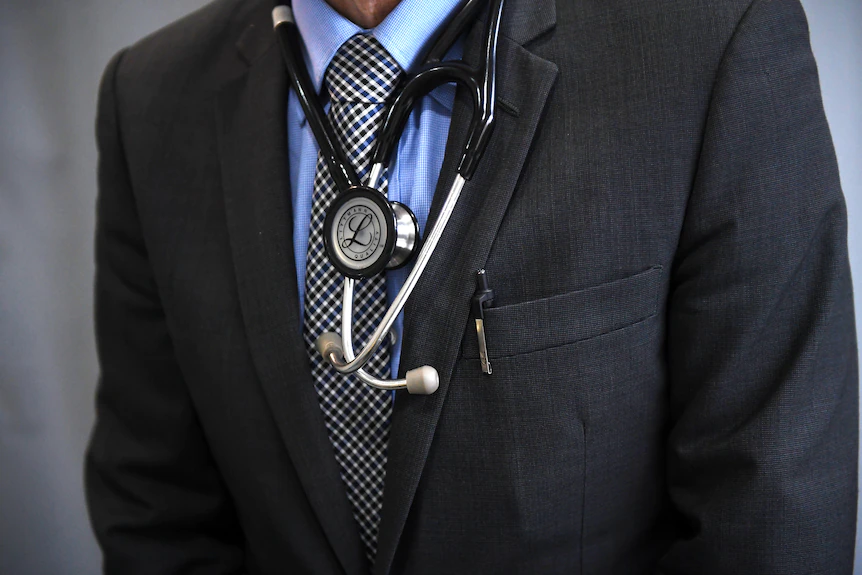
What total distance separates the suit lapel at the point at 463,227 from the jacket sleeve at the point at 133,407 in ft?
1.46

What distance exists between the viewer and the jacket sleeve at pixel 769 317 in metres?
0.76

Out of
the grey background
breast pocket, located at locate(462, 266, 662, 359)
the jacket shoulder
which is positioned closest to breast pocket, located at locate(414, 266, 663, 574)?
breast pocket, located at locate(462, 266, 662, 359)

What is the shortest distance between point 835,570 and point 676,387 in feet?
0.88

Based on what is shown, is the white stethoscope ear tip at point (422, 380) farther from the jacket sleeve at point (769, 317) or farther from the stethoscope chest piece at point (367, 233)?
the jacket sleeve at point (769, 317)

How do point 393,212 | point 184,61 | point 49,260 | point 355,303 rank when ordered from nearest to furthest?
point 393,212
point 355,303
point 184,61
point 49,260

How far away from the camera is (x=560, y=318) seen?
2.60ft

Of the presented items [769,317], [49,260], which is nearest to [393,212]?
[769,317]

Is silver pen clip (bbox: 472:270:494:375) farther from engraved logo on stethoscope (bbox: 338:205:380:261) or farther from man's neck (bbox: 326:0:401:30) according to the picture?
man's neck (bbox: 326:0:401:30)

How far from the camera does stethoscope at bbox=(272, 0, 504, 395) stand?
30.5 inches

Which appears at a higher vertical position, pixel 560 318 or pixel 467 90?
pixel 467 90

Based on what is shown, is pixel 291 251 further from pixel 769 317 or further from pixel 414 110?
pixel 769 317

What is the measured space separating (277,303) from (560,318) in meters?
0.35

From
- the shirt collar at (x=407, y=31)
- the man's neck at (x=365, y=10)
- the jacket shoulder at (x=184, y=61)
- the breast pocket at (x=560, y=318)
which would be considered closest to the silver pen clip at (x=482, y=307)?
the breast pocket at (x=560, y=318)

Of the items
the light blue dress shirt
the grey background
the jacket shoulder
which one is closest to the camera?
the light blue dress shirt
